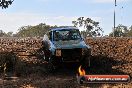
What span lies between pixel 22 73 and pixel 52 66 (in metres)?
1.37

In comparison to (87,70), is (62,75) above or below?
below

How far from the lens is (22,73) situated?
16078 millimetres

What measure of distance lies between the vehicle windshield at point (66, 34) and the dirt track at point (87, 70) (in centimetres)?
144

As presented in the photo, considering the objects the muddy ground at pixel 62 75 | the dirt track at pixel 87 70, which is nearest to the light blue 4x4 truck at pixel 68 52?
the muddy ground at pixel 62 75

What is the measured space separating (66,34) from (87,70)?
2.11 meters

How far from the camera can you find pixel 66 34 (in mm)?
17469

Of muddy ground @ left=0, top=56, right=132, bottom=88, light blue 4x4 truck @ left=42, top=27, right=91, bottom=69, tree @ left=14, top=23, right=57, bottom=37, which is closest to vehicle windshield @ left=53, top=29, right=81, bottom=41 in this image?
light blue 4x4 truck @ left=42, top=27, right=91, bottom=69

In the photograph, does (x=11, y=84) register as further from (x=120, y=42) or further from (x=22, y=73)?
(x=120, y=42)

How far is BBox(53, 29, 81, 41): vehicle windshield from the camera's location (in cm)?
1723

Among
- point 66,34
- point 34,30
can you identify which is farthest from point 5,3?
point 34,30

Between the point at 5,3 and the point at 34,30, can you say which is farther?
the point at 34,30

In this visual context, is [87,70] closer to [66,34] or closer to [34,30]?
[66,34]

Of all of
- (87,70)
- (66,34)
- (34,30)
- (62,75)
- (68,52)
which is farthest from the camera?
(34,30)

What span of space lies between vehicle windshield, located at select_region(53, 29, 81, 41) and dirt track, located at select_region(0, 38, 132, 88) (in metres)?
1.44
